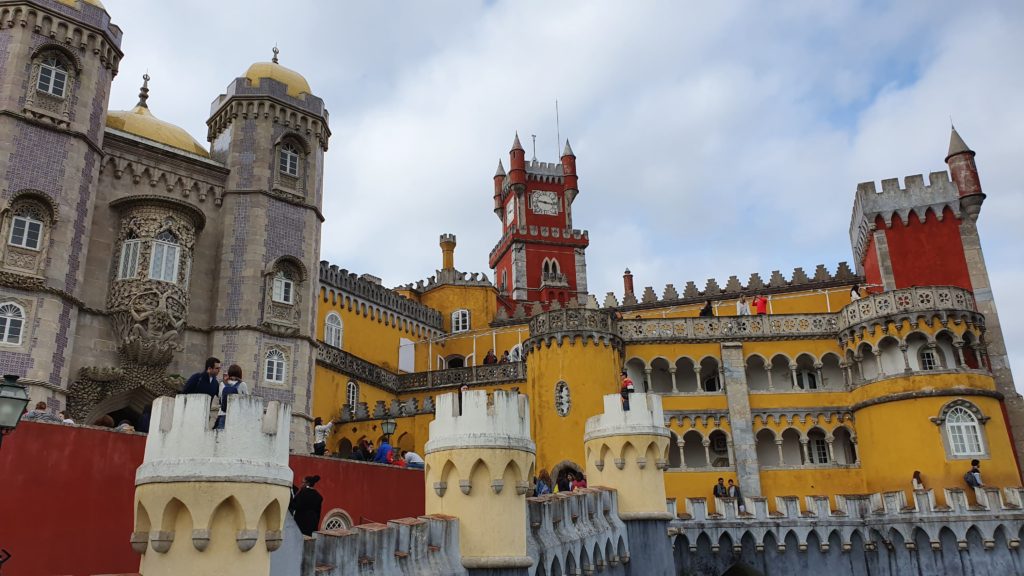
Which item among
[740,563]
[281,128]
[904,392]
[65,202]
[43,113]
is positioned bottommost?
[740,563]

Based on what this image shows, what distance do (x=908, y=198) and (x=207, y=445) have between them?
1363 inches

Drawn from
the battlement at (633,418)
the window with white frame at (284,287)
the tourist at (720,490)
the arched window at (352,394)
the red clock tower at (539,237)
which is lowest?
the tourist at (720,490)

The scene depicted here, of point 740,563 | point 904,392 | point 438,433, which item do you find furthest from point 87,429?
point 904,392

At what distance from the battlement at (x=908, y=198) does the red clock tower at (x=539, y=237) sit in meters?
25.4

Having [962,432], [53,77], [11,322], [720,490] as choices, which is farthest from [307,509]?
[962,432]

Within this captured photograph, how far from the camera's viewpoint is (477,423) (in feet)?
42.3

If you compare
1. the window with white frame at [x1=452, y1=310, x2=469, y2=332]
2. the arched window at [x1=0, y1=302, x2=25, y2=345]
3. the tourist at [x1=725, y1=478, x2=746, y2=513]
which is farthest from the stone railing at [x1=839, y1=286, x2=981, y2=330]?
the arched window at [x1=0, y1=302, x2=25, y2=345]

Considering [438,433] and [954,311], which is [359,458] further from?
[954,311]

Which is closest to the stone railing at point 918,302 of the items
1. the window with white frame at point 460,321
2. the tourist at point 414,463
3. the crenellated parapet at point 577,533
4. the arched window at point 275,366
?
the crenellated parapet at point 577,533

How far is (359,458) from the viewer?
70.5ft

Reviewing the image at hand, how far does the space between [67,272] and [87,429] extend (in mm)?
10330

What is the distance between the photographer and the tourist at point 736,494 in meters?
29.6

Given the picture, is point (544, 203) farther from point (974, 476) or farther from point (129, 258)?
point (129, 258)

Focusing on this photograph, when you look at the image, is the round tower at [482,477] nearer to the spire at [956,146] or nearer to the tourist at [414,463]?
the tourist at [414,463]
